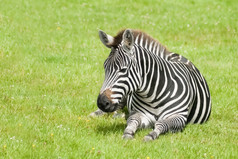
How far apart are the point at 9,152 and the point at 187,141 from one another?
134 inches

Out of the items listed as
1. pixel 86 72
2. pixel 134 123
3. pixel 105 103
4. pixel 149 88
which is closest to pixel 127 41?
pixel 149 88

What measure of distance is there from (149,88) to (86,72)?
205 inches

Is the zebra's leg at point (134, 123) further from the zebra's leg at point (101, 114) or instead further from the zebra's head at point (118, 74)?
the zebra's leg at point (101, 114)

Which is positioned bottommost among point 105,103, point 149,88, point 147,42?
point 105,103

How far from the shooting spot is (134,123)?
8742mm

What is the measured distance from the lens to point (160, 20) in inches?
853

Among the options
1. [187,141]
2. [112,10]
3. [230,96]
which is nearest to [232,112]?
[230,96]

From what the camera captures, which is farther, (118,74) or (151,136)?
(151,136)

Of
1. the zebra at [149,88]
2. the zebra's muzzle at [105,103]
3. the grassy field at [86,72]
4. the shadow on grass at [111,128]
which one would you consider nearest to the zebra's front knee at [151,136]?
the zebra at [149,88]

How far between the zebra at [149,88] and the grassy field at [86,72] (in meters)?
0.29

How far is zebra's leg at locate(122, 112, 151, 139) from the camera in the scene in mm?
8415

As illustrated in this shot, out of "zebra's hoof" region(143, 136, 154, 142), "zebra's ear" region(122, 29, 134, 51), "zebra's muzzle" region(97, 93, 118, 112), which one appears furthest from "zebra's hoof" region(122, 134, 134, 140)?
"zebra's ear" region(122, 29, 134, 51)

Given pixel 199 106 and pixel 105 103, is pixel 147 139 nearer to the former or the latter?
pixel 105 103

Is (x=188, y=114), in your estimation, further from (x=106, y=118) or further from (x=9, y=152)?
(x=9, y=152)
